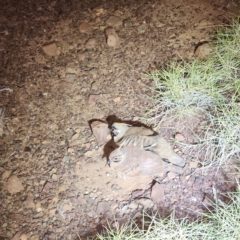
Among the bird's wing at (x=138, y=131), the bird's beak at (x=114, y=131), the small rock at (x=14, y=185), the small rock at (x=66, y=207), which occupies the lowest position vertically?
the small rock at (x=66, y=207)

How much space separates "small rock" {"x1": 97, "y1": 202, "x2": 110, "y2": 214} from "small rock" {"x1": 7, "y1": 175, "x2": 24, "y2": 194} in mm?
417

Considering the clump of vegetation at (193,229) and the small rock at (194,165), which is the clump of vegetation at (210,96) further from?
the clump of vegetation at (193,229)

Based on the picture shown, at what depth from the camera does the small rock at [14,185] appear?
1755 millimetres

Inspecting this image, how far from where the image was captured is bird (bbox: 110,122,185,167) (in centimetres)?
172

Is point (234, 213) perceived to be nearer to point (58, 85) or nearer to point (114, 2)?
point (58, 85)

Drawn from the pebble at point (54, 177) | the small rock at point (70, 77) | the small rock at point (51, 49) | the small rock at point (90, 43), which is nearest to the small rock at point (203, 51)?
the small rock at point (90, 43)

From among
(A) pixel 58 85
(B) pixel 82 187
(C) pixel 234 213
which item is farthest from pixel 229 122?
(A) pixel 58 85

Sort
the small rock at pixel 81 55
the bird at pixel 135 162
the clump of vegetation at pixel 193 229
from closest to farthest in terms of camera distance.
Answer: the clump of vegetation at pixel 193 229
the bird at pixel 135 162
the small rock at pixel 81 55

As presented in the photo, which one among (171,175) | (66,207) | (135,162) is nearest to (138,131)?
(135,162)

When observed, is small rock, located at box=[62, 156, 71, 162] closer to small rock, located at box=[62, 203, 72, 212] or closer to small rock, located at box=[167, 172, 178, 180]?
small rock, located at box=[62, 203, 72, 212]

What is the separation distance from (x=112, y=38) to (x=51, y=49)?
386mm

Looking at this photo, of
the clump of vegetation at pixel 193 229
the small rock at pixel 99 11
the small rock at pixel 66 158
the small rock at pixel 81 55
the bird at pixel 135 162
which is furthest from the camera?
the small rock at pixel 99 11

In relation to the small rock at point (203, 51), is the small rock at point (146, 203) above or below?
below

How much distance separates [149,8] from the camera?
219cm
